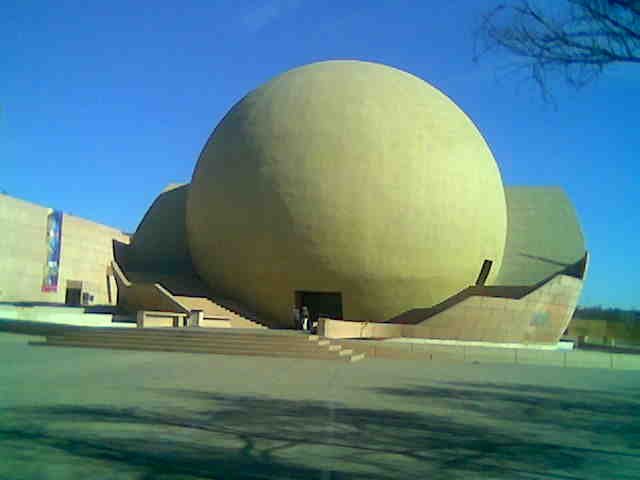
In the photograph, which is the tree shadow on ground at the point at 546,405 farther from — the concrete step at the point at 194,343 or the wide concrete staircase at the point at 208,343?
the concrete step at the point at 194,343

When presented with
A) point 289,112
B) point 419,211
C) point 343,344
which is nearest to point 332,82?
point 289,112

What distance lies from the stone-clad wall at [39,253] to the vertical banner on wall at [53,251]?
26 cm

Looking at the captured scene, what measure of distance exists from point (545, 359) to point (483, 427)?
987 cm

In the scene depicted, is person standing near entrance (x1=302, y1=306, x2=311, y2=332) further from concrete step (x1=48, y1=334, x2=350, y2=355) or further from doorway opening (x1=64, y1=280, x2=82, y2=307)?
doorway opening (x1=64, y1=280, x2=82, y2=307)

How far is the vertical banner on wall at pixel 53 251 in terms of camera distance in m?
29.4

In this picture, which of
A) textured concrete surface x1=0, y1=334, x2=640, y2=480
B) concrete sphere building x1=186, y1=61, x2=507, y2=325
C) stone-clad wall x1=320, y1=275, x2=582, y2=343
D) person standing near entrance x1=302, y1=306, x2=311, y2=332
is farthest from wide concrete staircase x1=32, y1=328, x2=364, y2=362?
concrete sphere building x1=186, y1=61, x2=507, y2=325

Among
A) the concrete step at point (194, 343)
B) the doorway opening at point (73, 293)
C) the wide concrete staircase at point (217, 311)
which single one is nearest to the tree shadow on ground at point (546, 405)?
the concrete step at point (194, 343)

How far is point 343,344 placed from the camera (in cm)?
1641

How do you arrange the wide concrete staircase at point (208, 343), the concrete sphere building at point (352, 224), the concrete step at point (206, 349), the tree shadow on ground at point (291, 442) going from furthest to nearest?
the concrete sphere building at point (352, 224), the wide concrete staircase at point (208, 343), the concrete step at point (206, 349), the tree shadow on ground at point (291, 442)

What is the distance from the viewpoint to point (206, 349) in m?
15.3

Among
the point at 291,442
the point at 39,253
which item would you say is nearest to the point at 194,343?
the point at 291,442

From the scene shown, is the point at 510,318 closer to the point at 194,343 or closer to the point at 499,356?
the point at 499,356

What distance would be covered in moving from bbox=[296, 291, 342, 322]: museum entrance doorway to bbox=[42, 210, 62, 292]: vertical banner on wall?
12.4 meters

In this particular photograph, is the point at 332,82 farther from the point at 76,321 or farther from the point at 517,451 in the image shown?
the point at 517,451
